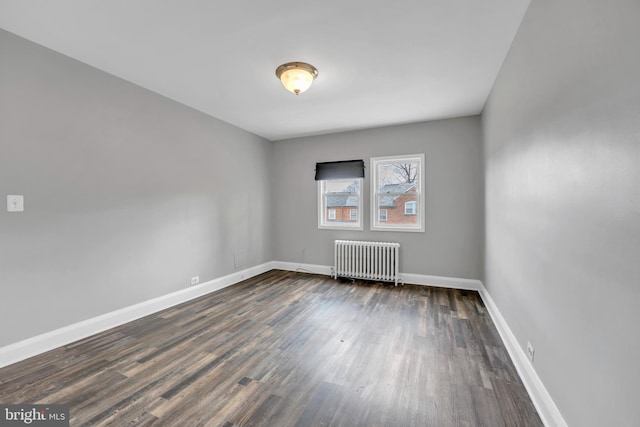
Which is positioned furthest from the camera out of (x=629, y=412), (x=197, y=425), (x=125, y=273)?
(x=125, y=273)

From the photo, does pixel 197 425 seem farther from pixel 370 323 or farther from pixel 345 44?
pixel 345 44

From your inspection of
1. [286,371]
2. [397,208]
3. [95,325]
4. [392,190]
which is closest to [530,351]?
[286,371]

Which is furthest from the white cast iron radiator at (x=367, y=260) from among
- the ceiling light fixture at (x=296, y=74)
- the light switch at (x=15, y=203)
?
the light switch at (x=15, y=203)

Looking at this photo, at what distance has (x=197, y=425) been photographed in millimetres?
1557

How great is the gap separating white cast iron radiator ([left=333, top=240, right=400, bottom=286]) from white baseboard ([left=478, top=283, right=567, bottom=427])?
177cm

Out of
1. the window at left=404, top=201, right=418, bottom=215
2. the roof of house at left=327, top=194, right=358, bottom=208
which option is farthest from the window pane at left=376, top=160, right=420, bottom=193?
the roof of house at left=327, top=194, right=358, bottom=208

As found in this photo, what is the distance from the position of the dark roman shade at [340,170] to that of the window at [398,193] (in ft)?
0.82

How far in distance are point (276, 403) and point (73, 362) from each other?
1.78 m

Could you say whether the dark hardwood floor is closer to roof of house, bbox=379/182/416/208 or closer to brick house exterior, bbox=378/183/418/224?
brick house exterior, bbox=378/183/418/224

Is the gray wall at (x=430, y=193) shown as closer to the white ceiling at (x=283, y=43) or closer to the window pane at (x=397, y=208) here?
the window pane at (x=397, y=208)

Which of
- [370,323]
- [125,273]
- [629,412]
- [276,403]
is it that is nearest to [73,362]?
[125,273]

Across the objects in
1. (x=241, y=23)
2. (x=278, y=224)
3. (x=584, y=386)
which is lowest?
(x=584, y=386)

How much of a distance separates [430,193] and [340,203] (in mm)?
1595

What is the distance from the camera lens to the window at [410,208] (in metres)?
4.53
